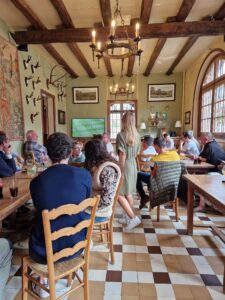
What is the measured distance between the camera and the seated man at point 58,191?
1151mm

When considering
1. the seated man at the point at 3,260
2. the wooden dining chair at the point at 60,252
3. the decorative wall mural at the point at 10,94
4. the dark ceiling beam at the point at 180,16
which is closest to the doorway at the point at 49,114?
the decorative wall mural at the point at 10,94

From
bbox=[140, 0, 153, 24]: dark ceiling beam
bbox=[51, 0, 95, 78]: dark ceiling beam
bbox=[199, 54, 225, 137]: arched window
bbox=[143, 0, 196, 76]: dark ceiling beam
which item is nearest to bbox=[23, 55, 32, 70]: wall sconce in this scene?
bbox=[51, 0, 95, 78]: dark ceiling beam

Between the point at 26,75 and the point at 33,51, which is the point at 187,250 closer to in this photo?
the point at 26,75

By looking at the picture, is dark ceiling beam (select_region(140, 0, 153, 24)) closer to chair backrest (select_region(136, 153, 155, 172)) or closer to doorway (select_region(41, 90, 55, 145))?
chair backrest (select_region(136, 153, 155, 172))

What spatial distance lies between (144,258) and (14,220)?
5.74ft

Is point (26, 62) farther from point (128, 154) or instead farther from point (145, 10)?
point (128, 154)

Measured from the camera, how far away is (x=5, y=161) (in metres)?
2.46

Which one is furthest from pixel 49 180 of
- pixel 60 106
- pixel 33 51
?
pixel 60 106

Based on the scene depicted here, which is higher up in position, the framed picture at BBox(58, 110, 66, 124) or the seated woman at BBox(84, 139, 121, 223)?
the framed picture at BBox(58, 110, 66, 124)

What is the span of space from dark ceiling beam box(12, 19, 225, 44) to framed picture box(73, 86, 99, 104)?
3.54 m

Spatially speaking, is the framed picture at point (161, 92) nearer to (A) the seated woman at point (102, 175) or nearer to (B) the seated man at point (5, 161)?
(B) the seated man at point (5, 161)

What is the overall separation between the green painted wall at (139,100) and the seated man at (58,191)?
249 inches

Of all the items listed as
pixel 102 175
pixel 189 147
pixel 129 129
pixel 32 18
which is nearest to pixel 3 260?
pixel 102 175

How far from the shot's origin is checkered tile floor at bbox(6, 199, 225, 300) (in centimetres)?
158
